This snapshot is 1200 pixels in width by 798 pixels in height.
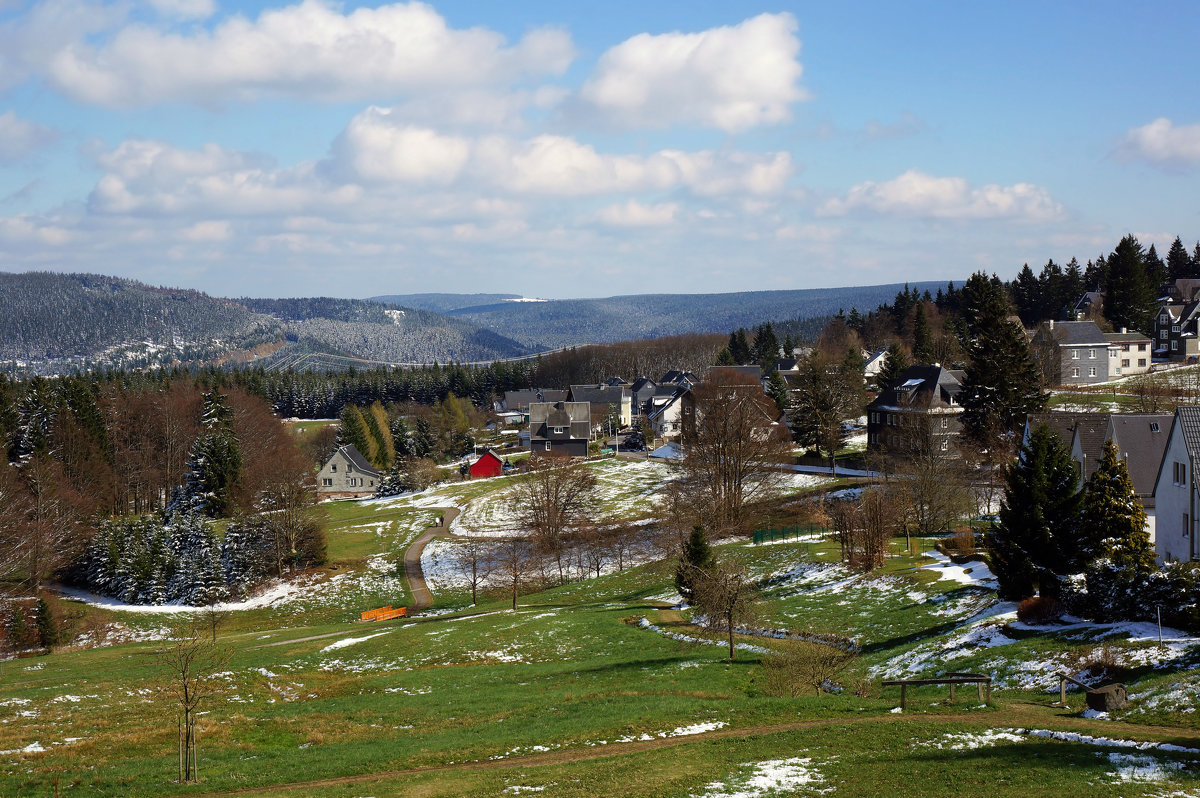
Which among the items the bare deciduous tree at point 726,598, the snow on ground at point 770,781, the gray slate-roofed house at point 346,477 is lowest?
the gray slate-roofed house at point 346,477

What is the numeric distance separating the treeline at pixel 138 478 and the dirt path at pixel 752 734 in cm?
4867

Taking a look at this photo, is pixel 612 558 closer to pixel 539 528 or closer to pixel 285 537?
pixel 539 528

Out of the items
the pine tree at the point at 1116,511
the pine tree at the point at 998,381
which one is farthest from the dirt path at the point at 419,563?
the pine tree at the point at 998,381

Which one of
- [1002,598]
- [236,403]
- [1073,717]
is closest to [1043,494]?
[1002,598]

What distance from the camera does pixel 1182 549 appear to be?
114ft

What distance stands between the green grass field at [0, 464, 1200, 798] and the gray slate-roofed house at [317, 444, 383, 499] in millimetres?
68377

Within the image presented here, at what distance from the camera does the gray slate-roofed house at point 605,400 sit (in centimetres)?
14138

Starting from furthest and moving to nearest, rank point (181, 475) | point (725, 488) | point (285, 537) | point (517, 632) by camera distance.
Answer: point (181, 475), point (285, 537), point (725, 488), point (517, 632)

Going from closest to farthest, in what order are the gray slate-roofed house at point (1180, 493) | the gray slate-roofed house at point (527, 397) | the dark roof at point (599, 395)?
the gray slate-roofed house at point (1180, 493) → the dark roof at point (599, 395) → the gray slate-roofed house at point (527, 397)

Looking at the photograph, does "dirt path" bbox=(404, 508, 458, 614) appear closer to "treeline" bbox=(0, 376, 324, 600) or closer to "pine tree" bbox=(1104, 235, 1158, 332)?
"treeline" bbox=(0, 376, 324, 600)

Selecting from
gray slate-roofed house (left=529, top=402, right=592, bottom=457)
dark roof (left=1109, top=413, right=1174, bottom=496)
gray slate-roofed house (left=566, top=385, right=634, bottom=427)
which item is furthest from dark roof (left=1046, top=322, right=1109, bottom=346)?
gray slate-roofed house (left=566, top=385, right=634, bottom=427)

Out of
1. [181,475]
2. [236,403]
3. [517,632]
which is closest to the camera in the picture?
[517,632]

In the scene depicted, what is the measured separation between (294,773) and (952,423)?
224 feet

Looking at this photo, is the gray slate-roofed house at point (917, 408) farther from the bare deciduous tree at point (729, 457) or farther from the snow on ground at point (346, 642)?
the snow on ground at point (346, 642)
